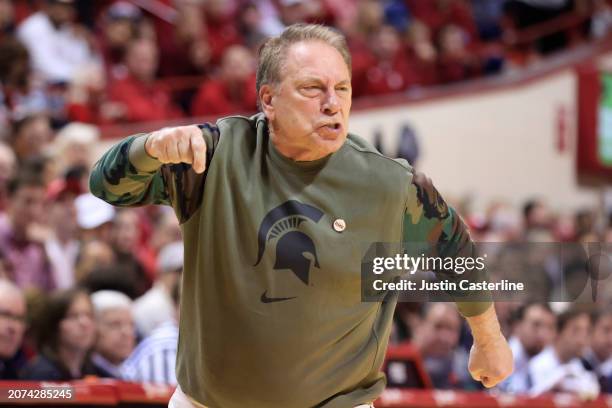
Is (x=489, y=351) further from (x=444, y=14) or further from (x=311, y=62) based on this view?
(x=444, y=14)

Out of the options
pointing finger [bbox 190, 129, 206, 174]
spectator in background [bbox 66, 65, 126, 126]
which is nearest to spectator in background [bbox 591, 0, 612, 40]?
spectator in background [bbox 66, 65, 126, 126]

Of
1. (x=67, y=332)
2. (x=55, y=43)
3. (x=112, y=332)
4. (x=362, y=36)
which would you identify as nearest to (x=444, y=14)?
(x=362, y=36)

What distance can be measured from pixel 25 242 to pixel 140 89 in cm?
299

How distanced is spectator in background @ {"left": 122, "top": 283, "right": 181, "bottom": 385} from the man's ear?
2105 mm

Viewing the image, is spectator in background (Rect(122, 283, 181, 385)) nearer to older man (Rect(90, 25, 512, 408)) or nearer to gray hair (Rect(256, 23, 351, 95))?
older man (Rect(90, 25, 512, 408))

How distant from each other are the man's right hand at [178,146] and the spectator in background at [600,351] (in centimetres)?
380

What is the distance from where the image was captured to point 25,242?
5.55 metres

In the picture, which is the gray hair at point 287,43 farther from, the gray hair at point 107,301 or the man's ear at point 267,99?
the gray hair at point 107,301

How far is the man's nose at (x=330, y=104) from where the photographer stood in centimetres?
228

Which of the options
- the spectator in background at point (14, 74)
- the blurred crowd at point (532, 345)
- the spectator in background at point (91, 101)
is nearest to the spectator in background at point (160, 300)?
the blurred crowd at point (532, 345)

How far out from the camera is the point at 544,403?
13.0 feet

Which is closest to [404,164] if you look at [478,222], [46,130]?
[46,130]

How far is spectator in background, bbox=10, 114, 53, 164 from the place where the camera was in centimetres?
650

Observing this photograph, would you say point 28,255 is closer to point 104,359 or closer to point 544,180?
point 104,359
